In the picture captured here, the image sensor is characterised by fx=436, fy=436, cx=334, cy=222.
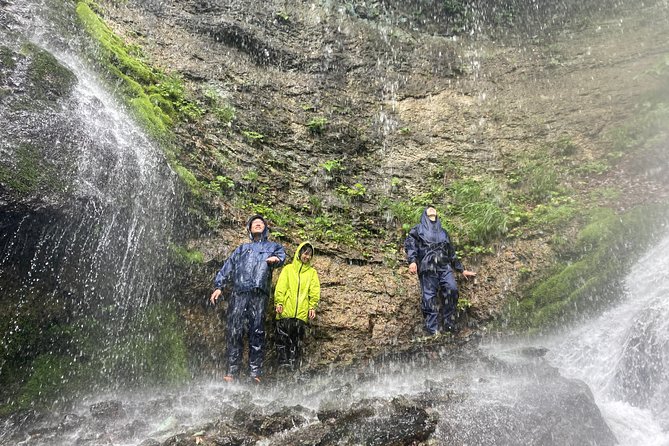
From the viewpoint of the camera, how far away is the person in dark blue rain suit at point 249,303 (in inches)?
251

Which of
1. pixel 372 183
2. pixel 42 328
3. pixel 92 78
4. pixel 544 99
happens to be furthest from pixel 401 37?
pixel 42 328

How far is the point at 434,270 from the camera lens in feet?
24.1

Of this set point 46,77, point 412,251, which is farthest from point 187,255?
point 412,251

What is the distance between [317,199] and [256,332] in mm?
3633

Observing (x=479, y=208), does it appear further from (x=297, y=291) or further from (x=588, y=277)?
(x=297, y=291)

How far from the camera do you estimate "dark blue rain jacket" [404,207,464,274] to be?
7363mm

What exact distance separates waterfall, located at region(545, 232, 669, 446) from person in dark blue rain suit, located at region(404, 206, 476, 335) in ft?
5.91

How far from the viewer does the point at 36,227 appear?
557cm

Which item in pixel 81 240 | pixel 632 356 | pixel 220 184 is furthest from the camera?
pixel 220 184

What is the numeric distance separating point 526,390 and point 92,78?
8840 mm

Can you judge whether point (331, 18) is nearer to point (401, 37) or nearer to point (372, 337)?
point (401, 37)

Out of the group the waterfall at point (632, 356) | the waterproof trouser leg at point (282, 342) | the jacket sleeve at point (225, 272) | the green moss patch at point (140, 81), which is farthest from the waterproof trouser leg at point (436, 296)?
the green moss patch at point (140, 81)

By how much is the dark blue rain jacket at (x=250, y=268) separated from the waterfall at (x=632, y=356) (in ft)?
15.5

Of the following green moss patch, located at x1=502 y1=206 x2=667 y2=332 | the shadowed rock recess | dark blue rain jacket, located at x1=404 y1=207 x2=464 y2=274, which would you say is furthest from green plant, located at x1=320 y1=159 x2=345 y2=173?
green moss patch, located at x1=502 y1=206 x2=667 y2=332
